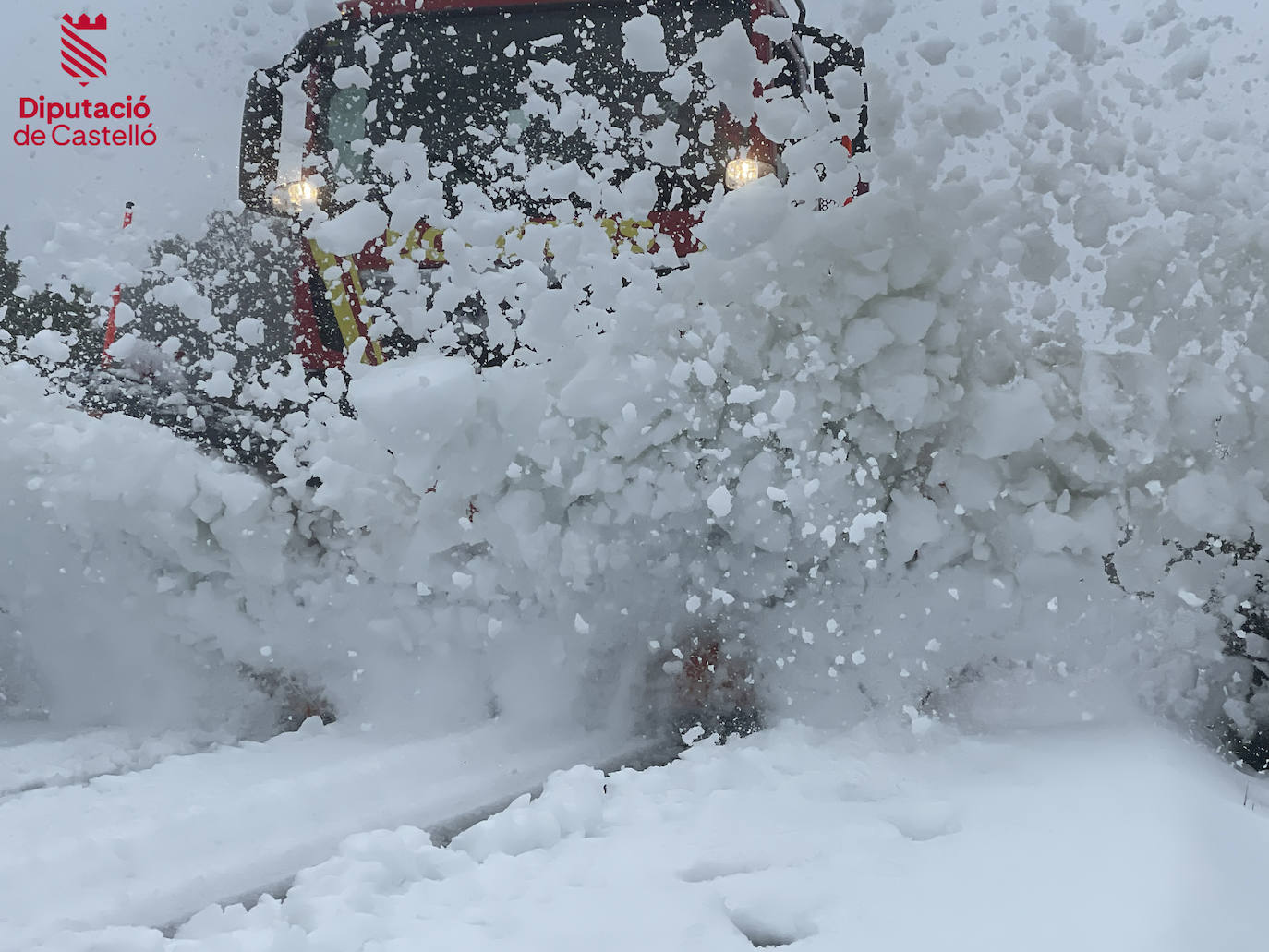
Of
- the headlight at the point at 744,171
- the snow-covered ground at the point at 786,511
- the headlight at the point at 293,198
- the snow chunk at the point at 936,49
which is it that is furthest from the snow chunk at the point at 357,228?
the snow chunk at the point at 936,49

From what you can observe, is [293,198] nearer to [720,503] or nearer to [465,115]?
[465,115]

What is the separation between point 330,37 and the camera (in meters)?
4.24

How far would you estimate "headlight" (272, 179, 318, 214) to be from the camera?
405cm

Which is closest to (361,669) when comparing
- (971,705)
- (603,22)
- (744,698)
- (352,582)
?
(352,582)

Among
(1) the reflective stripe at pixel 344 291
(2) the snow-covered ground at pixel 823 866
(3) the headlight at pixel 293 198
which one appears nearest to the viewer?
(2) the snow-covered ground at pixel 823 866

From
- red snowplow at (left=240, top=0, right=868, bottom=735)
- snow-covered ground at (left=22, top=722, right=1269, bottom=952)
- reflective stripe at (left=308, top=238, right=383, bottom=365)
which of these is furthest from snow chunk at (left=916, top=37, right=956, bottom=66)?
reflective stripe at (left=308, top=238, right=383, bottom=365)

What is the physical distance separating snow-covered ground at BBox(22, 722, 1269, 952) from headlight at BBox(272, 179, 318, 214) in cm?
276

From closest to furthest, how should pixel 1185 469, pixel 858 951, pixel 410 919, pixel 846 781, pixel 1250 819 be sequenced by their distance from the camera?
pixel 858 951 → pixel 410 919 → pixel 1250 819 → pixel 846 781 → pixel 1185 469

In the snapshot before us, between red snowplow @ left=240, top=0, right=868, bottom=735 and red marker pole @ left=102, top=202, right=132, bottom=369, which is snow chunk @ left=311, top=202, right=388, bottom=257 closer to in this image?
red snowplow @ left=240, top=0, right=868, bottom=735

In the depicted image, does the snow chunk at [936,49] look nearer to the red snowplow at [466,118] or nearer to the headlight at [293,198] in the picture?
the red snowplow at [466,118]

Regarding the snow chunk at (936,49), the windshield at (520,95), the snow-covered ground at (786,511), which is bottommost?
the snow-covered ground at (786,511)

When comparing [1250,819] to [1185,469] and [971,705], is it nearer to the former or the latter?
[971,705]

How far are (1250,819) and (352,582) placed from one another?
6.20 ft

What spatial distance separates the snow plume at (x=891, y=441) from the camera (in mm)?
2361
